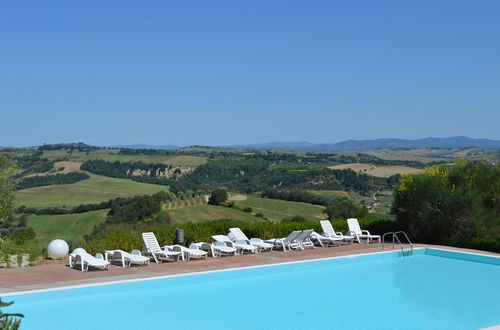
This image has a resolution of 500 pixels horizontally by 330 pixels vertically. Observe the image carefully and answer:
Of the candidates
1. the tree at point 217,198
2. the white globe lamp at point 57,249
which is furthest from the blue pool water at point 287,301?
the tree at point 217,198

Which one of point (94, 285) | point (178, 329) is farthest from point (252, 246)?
point (178, 329)

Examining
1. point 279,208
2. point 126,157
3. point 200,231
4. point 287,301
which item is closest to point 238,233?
point 200,231

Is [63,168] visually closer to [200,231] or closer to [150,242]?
[200,231]

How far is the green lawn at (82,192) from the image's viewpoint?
61.9 meters

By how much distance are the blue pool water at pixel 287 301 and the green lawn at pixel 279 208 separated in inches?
1444

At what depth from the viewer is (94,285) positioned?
341 inches

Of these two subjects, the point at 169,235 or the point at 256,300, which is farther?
the point at 169,235

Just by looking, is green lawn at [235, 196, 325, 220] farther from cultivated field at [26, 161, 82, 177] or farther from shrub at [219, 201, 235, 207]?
cultivated field at [26, 161, 82, 177]

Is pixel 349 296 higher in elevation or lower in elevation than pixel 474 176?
lower

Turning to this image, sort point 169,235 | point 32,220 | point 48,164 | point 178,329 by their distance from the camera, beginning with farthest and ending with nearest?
point 48,164, point 32,220, point 169,235, point 178,329

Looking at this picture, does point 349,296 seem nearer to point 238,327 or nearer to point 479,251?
point 238,327

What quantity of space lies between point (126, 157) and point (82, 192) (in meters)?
39.3

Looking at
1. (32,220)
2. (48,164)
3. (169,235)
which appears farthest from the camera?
(48,164)

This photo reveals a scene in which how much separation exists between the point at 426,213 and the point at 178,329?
8702mm
